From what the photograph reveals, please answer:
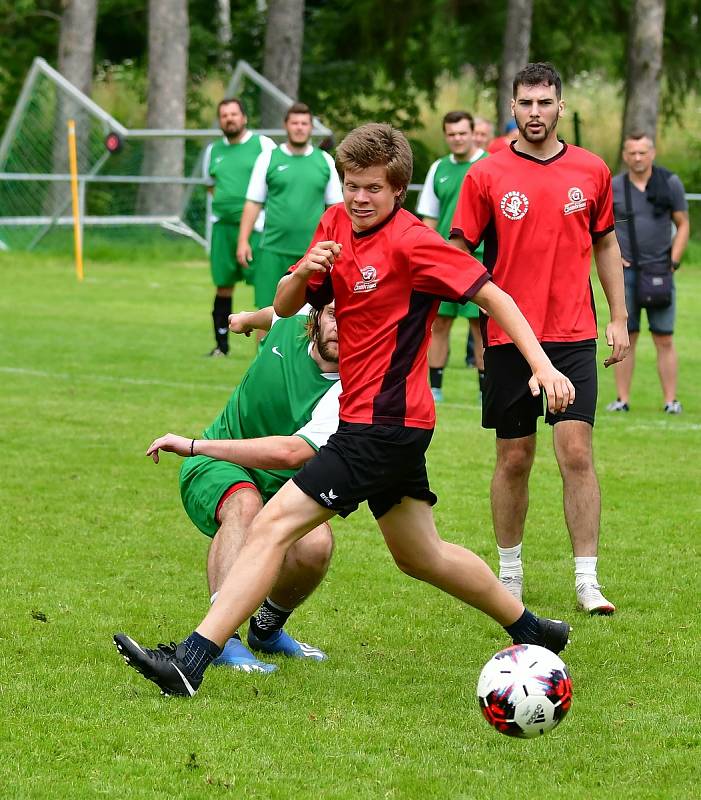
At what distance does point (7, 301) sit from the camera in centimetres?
1925

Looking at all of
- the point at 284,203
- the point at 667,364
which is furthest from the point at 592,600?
the point at 284,203

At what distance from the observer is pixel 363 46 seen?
35656mm

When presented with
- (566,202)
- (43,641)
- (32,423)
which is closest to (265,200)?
(32,423)

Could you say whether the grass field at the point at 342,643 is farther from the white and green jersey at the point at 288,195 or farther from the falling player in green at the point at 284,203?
the white and green jersey at the point at 288,195

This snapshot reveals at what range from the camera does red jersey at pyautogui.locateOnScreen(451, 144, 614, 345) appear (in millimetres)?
6238

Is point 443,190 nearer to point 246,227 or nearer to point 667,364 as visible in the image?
point 246,227

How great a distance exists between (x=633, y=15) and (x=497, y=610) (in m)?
27.0

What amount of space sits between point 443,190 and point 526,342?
7.89 m

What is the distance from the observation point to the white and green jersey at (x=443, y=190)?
489 inches

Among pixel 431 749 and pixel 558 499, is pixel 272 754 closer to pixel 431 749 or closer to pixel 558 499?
pixel 431 749

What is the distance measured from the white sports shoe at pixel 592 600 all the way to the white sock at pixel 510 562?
29cm

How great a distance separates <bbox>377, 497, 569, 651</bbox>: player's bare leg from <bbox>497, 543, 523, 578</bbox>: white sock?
1.09 metres

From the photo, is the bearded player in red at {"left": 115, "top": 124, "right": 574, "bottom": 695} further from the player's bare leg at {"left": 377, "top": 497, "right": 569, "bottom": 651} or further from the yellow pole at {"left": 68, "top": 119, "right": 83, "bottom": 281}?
the yellow pole at {"left": 68, "top": 119, "right": 83, "bottom": 281}

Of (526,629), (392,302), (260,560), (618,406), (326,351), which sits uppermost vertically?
(392,302)
